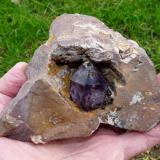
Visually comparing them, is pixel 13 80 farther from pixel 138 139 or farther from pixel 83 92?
pixel 138 139

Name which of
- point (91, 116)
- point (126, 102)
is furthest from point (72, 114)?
point (126, 102)

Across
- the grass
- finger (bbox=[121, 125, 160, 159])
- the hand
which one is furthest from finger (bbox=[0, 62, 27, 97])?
the grass

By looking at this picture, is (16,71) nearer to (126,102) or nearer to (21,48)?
(126,102)

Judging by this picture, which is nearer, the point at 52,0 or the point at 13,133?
the point at 13,133

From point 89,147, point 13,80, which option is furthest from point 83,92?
point 13,80

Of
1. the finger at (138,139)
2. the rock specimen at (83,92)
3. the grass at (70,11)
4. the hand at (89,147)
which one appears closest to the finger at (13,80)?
the rock specimen at (83,92)

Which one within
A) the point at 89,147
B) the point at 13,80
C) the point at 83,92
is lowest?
the point at 89,147
